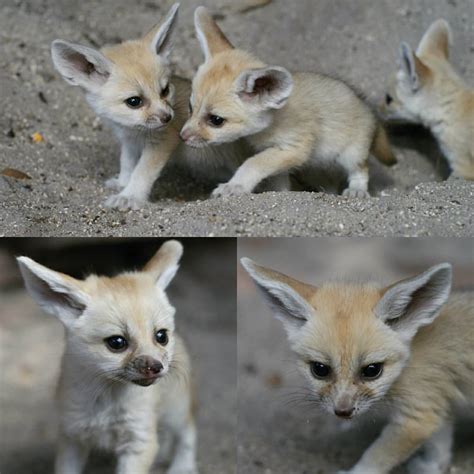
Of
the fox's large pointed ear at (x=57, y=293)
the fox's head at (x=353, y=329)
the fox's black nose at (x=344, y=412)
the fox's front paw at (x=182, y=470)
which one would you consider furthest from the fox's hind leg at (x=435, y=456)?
the fox's large pointed ear at (x=57, y=293)

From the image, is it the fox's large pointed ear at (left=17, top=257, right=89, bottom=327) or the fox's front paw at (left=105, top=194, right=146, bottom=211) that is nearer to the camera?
the fox's large pointed ear at (left=17, top=257, right=89, bottom=327)

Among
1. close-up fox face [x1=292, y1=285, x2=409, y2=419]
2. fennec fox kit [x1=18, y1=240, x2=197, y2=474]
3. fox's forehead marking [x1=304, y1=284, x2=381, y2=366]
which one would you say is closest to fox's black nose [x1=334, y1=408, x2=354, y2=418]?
close-up fox face [x1=292, y1=285, x2=409, y2=419]

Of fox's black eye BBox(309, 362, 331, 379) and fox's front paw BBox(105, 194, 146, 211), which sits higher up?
fox's black eye BBox(309, 362, 331, 379)

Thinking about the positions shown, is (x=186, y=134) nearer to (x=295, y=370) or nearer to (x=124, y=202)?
(x=124, y=202)

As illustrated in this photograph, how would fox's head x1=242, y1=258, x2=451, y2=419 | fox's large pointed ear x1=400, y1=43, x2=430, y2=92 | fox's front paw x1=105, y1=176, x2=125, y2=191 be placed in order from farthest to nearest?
fox's large pointed ear x1=400, y1=43, x2=430, y2=92 → fox's front paw x1=105, y1=176, x2=125, y2=191 → fox's head x1=242, y1=258, x2=451, y2=419

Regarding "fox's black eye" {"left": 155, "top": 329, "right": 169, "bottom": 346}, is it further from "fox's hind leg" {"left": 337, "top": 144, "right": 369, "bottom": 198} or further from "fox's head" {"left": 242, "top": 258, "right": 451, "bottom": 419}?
"fox's hind leg" {"left": 337, "top": 144, "right": 369, "bottom": 198}

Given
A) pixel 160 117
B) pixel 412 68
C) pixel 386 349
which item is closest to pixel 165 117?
pixel 160 117

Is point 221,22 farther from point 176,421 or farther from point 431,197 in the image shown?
point 176,421
